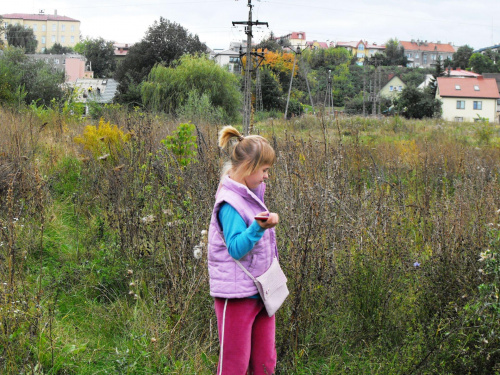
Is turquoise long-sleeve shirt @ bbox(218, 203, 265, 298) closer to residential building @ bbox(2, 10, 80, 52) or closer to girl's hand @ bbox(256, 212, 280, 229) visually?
girl's hand @ bbox(256, 212, 280, 229)

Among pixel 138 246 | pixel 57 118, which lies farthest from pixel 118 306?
pixel 57 118

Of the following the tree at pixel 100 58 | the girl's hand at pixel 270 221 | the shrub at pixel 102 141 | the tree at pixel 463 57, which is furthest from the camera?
the tree at pixel 463 57

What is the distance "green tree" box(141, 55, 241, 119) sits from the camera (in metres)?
28.6

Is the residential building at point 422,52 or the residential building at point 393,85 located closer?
the residential building at point 393,85

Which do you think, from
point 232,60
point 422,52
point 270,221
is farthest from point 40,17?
point 270,221

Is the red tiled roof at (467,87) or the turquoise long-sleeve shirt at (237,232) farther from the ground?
the red tiled roof at (467,87)

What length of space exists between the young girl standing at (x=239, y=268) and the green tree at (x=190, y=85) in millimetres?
25730

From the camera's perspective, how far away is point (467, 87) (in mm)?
62281

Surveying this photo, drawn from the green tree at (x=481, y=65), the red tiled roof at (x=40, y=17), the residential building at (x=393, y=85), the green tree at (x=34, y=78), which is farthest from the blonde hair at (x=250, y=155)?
the red tiled roof at (x=40, y=17)

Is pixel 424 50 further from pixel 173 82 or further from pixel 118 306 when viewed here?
pixel 118 306

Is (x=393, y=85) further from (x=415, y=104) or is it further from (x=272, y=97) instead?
(x=272, y=97)

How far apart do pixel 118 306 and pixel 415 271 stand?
215 centimetres

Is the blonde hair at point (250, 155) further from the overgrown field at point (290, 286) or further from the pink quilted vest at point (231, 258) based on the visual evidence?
the overgrown field at point (290, 286)

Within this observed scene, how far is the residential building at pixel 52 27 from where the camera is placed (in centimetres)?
13838
